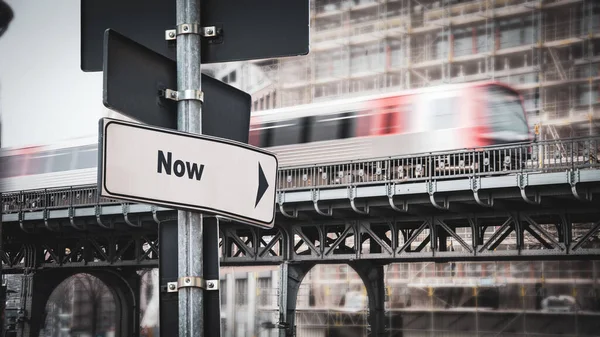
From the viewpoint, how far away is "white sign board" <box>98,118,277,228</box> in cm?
337

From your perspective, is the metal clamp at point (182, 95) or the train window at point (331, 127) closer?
the metal clamp at point (182, 95)

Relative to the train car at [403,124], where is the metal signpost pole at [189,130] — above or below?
below

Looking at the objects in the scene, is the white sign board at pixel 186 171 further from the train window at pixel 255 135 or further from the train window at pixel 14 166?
the train window at pixel 14 166

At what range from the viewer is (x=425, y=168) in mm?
30984

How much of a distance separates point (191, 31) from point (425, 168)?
27.6 metres

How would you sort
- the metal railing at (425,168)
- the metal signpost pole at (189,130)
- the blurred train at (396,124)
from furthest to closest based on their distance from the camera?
the blurred train at (396,124), the metal railing at (425,168), the metal signpost pole at (189,130)

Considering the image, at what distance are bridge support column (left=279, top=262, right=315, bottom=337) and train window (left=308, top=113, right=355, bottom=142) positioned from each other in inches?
215

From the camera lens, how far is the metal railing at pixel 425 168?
2834cm

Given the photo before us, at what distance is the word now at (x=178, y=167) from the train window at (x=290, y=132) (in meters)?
33.8

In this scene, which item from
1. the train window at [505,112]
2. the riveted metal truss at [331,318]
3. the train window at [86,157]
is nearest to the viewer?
the train window at [505,112]

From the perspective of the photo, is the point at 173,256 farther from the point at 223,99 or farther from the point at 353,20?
the point at 353,20

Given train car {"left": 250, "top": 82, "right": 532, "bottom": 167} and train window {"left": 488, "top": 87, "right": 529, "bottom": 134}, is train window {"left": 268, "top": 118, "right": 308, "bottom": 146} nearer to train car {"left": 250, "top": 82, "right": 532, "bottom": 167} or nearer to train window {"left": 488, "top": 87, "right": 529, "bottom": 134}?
train car {"left": 250, "top": 82, "right": 532, "bottom": 167}

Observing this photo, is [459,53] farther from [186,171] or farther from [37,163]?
[186,171]

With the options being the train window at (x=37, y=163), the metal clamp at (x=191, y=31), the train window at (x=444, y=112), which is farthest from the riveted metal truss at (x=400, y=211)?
the metal clamp at (x=191, y=31)
